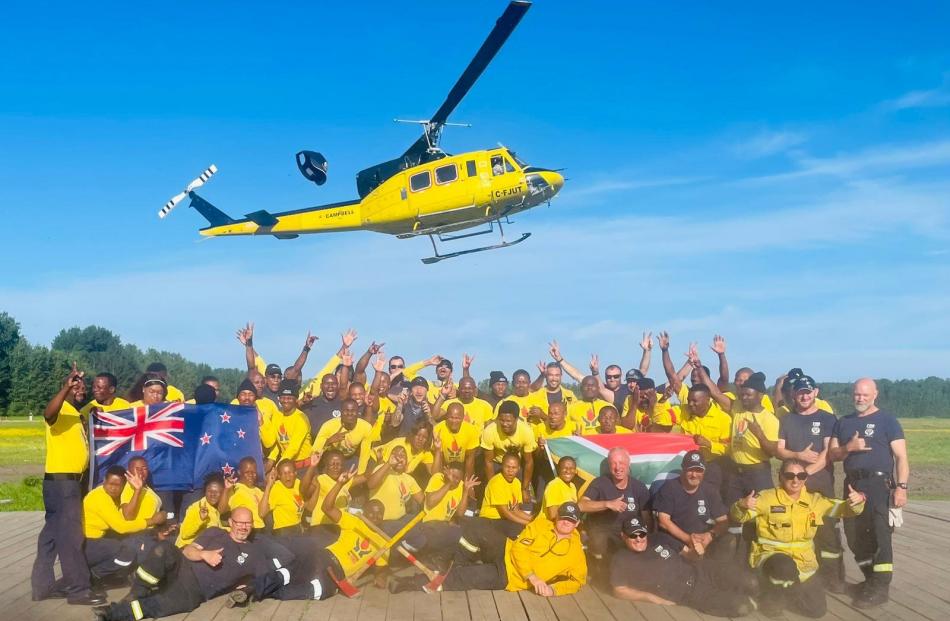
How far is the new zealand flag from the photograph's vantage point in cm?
933

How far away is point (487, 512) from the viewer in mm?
9406

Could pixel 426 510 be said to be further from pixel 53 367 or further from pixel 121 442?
pixel 53 367

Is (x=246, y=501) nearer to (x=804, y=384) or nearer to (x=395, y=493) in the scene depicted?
(x=395, y=493)

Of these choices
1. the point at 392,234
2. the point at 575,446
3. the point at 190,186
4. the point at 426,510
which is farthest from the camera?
the point at 190,186

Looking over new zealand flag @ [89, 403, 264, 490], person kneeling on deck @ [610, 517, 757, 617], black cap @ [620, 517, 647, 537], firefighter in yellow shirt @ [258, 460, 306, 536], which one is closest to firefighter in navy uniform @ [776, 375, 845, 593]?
person kneeling on deck @ [610, 517, 757, 617]

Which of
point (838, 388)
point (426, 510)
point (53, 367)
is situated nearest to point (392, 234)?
point (426, 510)

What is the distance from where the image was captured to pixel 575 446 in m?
10.2

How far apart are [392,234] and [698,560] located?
11.0 m

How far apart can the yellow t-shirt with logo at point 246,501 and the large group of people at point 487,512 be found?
18 mm

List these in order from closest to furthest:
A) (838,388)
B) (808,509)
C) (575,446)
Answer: (808,509) < (575,446) < (838,388)

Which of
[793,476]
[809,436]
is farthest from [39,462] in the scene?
[793,476]

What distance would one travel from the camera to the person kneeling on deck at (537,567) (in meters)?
8.27

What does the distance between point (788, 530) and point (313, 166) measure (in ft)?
37.4

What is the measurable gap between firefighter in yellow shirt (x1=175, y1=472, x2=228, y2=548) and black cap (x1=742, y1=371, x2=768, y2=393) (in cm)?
593
